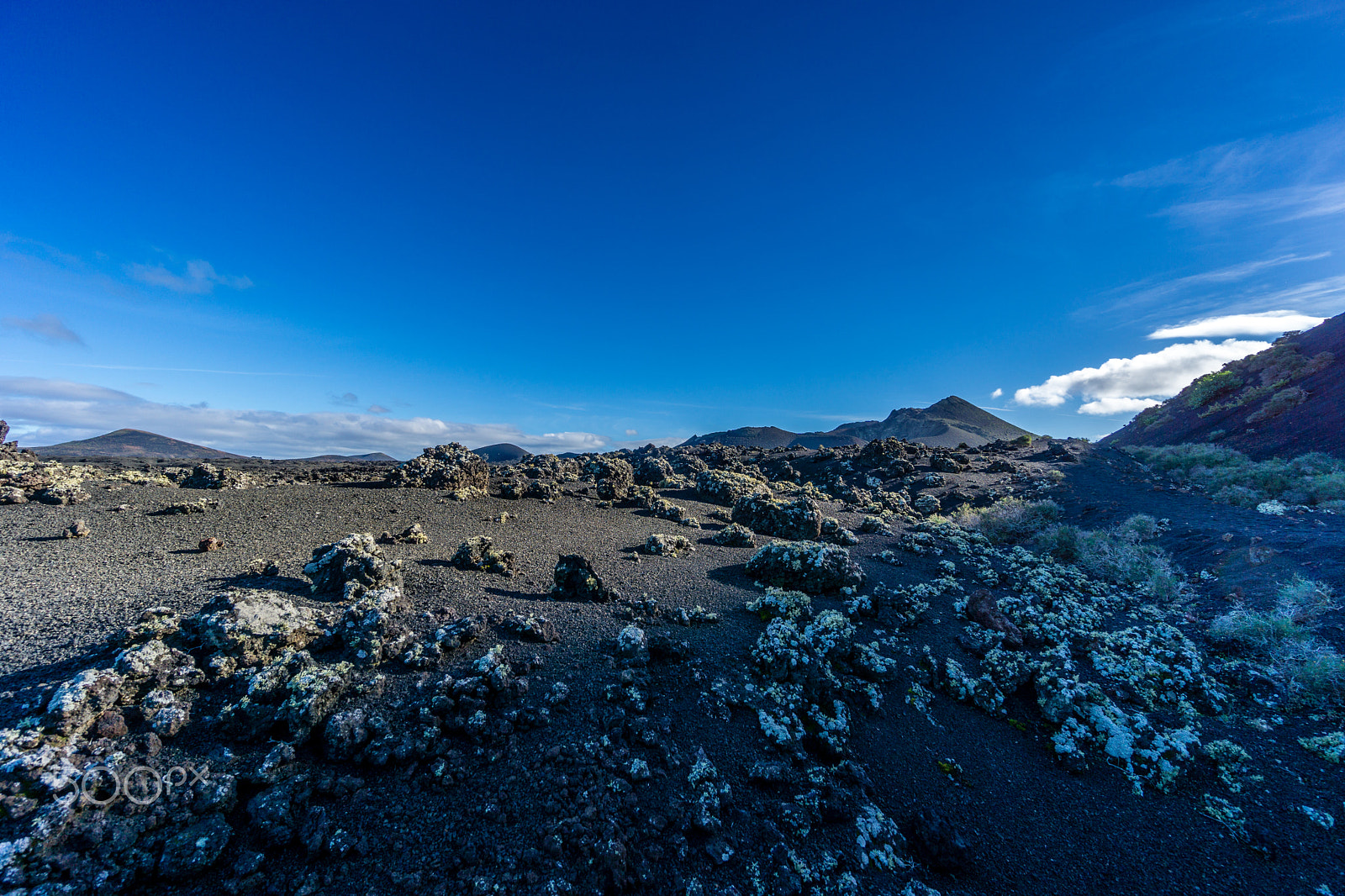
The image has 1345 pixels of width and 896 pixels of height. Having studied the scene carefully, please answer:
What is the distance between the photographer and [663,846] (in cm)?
351

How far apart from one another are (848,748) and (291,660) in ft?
18.8

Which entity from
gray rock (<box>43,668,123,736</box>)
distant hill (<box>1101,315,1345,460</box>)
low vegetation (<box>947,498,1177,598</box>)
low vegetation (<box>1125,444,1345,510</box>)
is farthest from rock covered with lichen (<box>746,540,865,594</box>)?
distant hill (<box>1101,315,1345,460</box>)

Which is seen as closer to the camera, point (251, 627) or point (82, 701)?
point (82, 701)

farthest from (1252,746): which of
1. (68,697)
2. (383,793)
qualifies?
(68,697)

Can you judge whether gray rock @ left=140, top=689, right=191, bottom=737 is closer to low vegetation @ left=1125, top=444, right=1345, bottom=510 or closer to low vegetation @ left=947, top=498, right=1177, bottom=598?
low vegetation @ left=947, top=498, right=1177, bottom=598

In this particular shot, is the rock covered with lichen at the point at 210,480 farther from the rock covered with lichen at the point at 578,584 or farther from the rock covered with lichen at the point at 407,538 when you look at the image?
the rock covered with lichen at the point at 578,584

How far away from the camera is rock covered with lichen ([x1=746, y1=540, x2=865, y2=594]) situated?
8.48 meters

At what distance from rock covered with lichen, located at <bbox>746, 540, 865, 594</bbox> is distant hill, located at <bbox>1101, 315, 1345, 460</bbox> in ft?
81.4

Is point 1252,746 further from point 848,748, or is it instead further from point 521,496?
point 521,496

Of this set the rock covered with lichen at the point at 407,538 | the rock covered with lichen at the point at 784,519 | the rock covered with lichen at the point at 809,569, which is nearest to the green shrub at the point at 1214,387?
the rock covered with lichen at the point at 784,519

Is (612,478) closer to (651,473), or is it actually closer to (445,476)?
(651,473)

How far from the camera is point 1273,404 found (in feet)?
78.1

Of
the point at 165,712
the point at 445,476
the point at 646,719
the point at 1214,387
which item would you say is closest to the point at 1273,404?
the point at 1214,387

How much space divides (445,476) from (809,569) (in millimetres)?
12604
